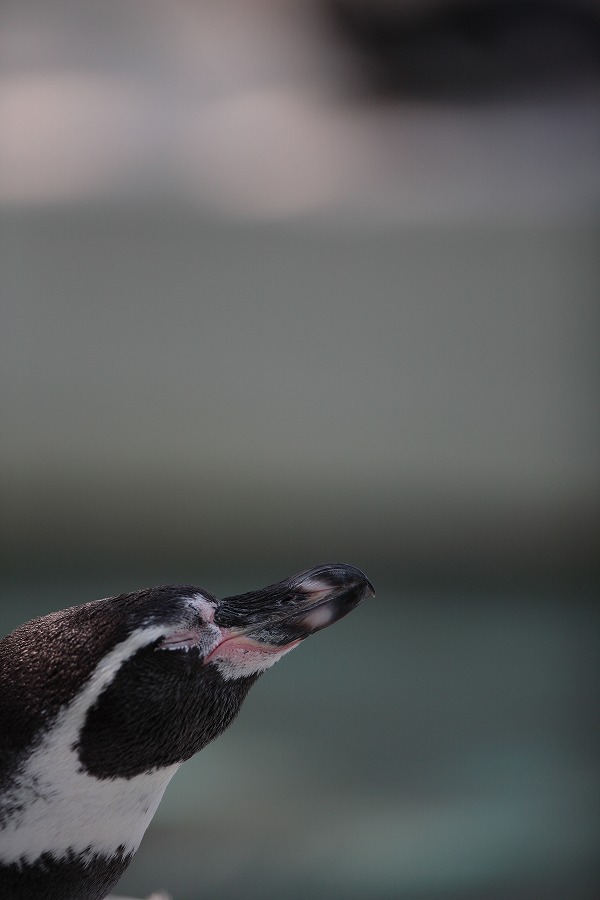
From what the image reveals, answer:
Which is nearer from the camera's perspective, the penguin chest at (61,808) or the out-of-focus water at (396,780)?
the penguin chest at (61,808)

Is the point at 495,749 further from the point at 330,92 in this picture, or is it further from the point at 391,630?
the point at 330,92

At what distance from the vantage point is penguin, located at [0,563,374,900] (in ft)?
1.35

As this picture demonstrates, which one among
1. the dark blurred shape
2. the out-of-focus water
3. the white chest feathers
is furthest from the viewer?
the dark blurred shape

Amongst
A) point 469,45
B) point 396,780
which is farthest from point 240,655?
point 469,45

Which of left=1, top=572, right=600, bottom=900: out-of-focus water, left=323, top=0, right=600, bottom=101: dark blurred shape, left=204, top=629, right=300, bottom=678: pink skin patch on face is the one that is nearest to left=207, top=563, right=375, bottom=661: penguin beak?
left=204, top=629, right=300, bottom=678: pink skin patch on face

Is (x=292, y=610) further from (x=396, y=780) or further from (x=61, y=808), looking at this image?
(x=396, y=780)

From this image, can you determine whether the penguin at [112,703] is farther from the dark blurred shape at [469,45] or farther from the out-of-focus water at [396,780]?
the dark blurred shape at [469,45]

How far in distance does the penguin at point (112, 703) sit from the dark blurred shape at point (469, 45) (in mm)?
2178

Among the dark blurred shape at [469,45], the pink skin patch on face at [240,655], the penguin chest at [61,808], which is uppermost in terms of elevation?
the dark blurred shape at [469,45]

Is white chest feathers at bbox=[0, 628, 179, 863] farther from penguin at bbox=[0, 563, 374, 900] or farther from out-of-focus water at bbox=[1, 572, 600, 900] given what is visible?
out-of-focus water at bbox=[1, 572, 600, 900]

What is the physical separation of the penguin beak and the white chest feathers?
0.03 metres

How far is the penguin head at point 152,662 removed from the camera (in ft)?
1.35

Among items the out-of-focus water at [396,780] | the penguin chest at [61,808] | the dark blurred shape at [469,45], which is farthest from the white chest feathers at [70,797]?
the dark blurred shape at [469,45]

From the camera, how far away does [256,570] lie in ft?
Result: 11.1
